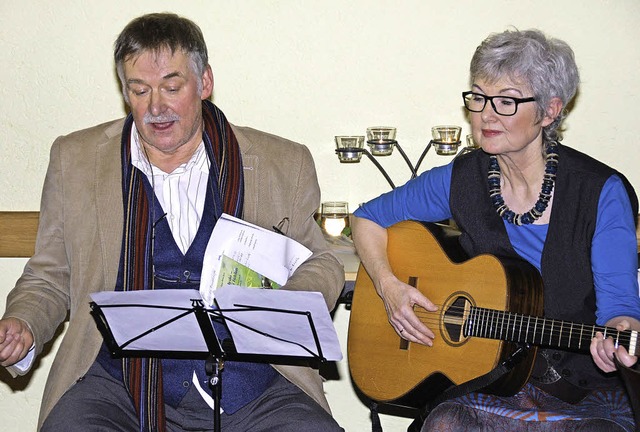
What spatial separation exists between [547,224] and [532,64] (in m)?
0.46

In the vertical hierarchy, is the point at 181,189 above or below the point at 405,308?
above

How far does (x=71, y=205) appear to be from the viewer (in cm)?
268

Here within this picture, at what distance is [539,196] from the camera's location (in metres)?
2.65

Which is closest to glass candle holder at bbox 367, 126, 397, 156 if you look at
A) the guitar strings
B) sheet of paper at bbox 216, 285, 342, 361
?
the guitar strings

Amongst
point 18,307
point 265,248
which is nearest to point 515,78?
point 265,248

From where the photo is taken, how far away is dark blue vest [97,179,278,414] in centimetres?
259

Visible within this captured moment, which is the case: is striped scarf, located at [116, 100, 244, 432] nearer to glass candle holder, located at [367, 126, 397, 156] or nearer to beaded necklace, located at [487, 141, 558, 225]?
beaded necklace, located at [487, 141, 558, 225]

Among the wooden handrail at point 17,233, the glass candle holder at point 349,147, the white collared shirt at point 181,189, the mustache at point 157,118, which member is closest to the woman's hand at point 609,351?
the white collared shirt at point 181,189

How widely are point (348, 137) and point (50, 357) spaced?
1505 mm

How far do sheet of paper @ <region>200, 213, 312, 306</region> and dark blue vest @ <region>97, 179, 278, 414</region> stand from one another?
15cm

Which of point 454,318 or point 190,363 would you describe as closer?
point 190,363

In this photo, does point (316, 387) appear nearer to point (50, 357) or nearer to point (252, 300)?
point (252, 300)

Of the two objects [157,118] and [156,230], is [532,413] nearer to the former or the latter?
[156,230]

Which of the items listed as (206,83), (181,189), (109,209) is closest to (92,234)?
(109,209)
